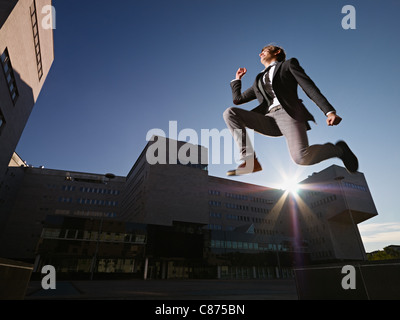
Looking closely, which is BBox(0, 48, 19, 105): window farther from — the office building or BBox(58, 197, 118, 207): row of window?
BBox(58, 197, 118, 207): row of window

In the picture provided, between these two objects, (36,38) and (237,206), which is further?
(237,206)

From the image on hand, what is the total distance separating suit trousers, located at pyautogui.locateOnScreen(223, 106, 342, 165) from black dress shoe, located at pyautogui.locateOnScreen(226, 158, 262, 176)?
0.09 m

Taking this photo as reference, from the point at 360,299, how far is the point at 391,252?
95.7 m

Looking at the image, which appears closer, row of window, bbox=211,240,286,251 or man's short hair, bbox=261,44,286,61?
man's short hair, bbox=261,44,286,61

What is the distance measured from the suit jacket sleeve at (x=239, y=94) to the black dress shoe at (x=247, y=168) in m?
0.96

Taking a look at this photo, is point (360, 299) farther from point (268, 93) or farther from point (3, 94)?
point (3, 94)

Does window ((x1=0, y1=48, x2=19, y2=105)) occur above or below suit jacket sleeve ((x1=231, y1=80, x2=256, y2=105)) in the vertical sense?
above

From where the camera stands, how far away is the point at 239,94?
336 cm

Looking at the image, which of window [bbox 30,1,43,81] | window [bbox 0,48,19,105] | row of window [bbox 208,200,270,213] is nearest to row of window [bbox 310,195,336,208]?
row of window [bbox 208,200,270,213]

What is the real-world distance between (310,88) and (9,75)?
28019 mm

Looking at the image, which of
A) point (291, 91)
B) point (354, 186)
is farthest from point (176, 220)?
point (354, 186)

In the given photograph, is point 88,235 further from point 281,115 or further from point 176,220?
point 281,115

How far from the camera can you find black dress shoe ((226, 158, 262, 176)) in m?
3.03

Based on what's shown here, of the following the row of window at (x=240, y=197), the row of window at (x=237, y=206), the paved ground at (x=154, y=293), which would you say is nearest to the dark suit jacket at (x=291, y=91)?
the paved ground at (x=154, y=293)
